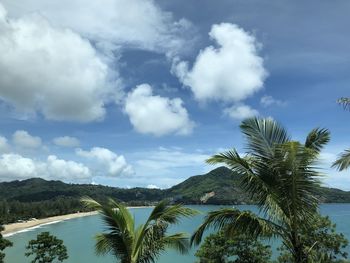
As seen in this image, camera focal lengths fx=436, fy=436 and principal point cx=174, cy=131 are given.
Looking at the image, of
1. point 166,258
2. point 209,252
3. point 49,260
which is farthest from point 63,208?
point 209,252

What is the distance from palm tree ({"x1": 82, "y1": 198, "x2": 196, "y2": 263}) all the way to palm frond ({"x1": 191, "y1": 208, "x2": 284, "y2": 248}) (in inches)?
26.2

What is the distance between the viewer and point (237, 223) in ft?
25.5

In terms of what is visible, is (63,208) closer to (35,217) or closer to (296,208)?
(35,217)

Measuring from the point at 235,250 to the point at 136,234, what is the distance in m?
13.8

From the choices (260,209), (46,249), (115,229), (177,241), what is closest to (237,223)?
(260,209)

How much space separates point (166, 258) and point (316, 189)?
60.4 meters

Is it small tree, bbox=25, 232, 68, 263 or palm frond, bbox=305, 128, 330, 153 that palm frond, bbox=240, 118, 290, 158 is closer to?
palm frond, bbox=305, 128, 330, 153

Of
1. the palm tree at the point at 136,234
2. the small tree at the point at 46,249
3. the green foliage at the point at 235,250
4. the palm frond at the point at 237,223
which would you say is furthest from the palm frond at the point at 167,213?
the small tree at the point at 46,249

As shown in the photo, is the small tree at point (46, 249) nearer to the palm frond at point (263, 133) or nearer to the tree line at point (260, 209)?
the tree line at point (260, 209)

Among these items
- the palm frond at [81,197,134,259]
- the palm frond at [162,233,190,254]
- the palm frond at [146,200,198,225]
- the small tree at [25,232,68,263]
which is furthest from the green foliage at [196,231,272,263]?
the small tree at [25,232,68,263]

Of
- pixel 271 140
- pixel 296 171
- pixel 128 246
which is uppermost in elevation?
pixel 271 140

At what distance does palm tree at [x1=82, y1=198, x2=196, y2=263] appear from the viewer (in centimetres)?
842

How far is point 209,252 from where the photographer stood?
71.2 feet

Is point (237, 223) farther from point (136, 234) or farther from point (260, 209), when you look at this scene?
point (136, 234)
